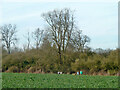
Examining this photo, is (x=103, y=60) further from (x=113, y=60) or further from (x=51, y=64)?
(x=51, y=64)

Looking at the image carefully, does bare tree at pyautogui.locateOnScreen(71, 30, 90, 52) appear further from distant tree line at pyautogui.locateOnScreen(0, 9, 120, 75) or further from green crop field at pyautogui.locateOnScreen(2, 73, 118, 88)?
green crop field at pyautogui.locateOnScreen(2, 73, 118, 88)

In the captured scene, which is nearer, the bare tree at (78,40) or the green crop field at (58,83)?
the green crop field at (58,83)

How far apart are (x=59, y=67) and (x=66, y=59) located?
182cm

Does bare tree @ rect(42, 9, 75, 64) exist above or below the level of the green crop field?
above

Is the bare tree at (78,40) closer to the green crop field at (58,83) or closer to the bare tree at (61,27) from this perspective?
the bare tree at (61,27)

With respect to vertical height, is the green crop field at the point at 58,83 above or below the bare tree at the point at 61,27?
below

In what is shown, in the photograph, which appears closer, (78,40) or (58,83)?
(58,83)

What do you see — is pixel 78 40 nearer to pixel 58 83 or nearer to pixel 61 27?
pixel 61 27

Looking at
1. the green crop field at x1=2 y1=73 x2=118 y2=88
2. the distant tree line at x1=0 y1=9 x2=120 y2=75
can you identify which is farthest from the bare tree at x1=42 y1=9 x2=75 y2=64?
the green crop field at x1=2 y1=73 x2=118 y2=88

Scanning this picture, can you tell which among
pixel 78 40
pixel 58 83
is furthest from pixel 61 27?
pixel 58 83

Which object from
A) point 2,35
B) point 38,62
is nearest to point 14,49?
point 2,35

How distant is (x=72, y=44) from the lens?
38.8m

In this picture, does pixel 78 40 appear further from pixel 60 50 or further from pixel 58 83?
pixel 58 83

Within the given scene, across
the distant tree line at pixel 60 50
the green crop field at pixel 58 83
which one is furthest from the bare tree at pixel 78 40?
Answer: the green crop field at pixel 58 83
